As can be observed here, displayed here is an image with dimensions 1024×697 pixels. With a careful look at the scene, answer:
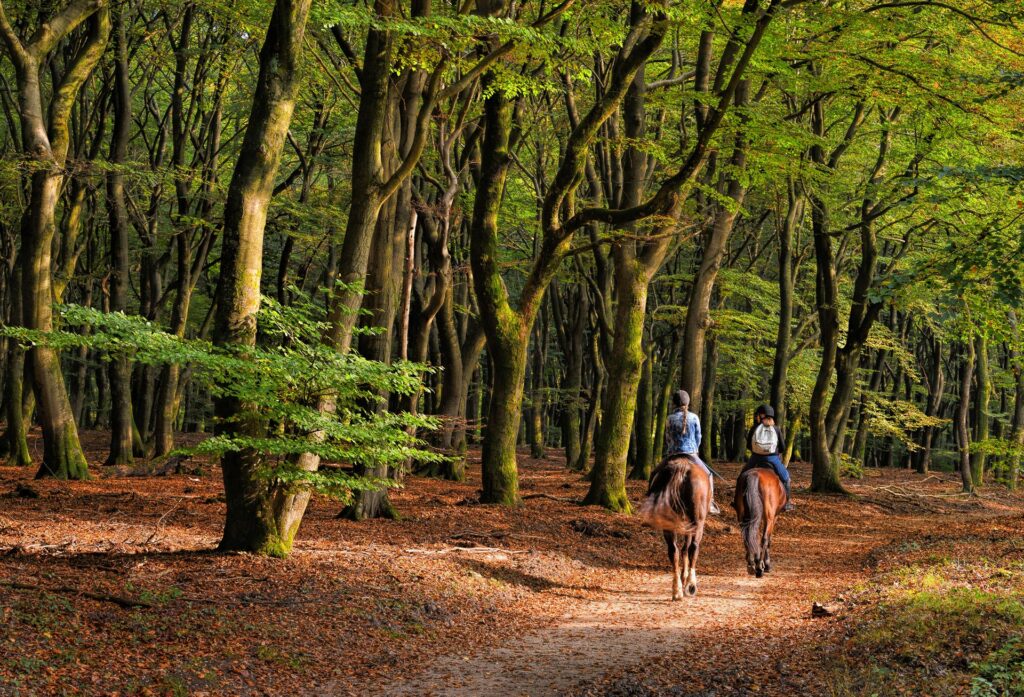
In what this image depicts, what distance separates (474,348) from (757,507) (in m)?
11.3

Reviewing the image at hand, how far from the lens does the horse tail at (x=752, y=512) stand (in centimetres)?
1297

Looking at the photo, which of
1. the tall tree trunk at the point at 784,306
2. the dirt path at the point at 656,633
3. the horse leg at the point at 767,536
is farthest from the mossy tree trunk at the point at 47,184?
the tall tree trunk at the point at 784,306

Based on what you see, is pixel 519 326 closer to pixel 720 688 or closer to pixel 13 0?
pixel 720 688

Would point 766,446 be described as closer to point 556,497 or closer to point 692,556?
point 692,556

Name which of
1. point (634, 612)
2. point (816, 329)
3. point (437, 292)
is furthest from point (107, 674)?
point (816, 329)

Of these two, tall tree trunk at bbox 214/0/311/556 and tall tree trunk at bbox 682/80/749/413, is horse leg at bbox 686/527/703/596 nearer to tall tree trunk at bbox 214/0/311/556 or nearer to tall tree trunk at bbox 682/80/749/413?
tall tree trunk at bbox 214/0/311/556

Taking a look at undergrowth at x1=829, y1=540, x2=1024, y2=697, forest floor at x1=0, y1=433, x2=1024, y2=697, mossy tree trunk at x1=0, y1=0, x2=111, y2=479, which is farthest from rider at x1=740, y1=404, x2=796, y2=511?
mossy tree trunk at x1=0, y1=0, x2=111, y2=479

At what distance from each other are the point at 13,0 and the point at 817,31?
1616cm

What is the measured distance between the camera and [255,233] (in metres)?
10.3

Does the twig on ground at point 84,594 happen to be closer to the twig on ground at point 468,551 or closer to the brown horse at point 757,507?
the twig on ground at point 468,551

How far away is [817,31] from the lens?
18359 millimetres

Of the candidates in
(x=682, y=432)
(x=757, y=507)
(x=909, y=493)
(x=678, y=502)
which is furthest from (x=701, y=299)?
(x=678, y=502)

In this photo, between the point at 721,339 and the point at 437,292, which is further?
the point at 721,339

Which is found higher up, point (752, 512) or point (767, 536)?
point (752, 512)
